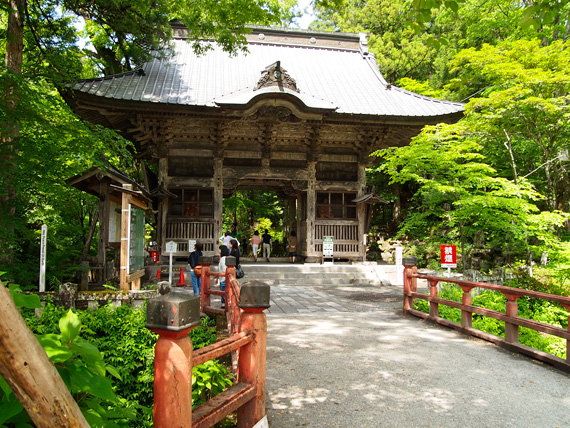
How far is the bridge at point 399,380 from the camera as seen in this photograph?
10.3ft

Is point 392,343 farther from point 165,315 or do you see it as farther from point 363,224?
point 363,224

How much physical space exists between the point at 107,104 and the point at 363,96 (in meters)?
9.08

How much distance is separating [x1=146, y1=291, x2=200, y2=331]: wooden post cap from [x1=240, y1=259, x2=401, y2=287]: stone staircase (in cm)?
1005

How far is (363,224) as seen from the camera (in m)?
14.3

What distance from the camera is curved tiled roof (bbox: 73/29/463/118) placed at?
1232cm

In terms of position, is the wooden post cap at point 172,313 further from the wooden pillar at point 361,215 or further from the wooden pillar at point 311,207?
the wooden pillar at point 361,215

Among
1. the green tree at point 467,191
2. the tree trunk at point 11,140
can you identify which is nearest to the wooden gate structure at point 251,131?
the green tree at point 467,191

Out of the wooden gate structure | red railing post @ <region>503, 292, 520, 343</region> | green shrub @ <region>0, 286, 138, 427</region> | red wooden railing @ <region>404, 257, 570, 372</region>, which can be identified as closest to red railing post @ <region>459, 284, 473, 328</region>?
Answer: red wooden railing @ <region>404, 257, 570, 372</region>

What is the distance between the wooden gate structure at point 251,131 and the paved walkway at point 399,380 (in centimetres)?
769

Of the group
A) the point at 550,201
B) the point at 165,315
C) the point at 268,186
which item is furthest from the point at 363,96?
the point at 165,315

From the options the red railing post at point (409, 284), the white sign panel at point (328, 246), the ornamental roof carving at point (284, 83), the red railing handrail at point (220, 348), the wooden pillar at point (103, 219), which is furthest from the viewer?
the white sign panel at point (328, 246)

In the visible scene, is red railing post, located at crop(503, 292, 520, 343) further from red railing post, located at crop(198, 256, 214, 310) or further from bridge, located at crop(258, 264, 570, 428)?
red railing post, located at crop(198, 256, 214, 310)

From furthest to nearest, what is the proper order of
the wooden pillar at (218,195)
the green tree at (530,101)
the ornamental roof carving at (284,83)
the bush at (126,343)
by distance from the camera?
the wooden pillar at (218,195) → the ornamental roof carving at (284,83) → the green tree at (530,101) → the bush at (126,343)

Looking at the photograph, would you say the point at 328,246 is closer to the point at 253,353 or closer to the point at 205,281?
the point at 205,281
